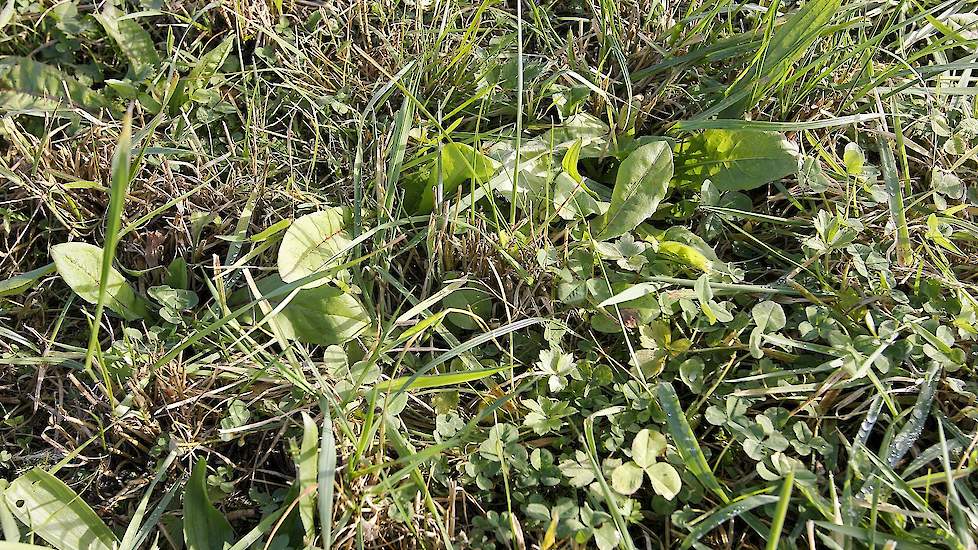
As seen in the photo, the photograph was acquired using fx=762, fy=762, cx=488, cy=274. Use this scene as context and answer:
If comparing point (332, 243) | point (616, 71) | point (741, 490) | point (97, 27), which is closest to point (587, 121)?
point (616, 71)

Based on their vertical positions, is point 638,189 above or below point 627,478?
above

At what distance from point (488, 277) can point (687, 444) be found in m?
0.50

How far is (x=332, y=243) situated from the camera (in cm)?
154


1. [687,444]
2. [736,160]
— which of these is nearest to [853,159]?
[736,160]

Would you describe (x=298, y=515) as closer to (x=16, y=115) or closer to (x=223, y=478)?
(x=223, y=478)

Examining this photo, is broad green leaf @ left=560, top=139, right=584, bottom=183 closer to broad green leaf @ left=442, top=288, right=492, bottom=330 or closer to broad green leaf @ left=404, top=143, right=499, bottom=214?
broad green leaf @ left=404, top=143, right=499, bottom=214

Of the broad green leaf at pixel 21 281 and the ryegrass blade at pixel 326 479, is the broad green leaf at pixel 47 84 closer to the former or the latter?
the broad green leaf at pixel 21 281

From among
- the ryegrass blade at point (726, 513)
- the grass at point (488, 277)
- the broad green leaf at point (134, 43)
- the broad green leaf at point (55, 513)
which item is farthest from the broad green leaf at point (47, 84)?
the ryegrass blade at point (726, 513)

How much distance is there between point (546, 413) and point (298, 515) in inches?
18.2

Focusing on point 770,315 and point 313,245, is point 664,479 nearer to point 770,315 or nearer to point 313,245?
point 770,315

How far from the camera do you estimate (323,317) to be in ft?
4.80

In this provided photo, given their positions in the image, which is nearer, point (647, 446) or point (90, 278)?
point (647, 446)

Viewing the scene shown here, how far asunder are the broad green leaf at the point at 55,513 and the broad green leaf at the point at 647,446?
0.91m

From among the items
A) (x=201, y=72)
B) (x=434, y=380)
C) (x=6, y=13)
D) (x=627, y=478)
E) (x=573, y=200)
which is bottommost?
(x=627, y=478)
